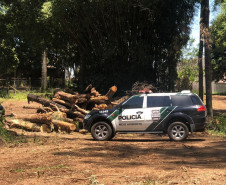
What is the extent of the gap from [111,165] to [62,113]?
8.07 metres

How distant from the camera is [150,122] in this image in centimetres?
1188

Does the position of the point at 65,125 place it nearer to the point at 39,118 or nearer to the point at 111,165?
the point at 39,118

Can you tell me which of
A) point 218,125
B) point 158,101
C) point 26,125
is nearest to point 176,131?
point 158,101

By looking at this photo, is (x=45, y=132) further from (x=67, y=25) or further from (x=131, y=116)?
(x=67, y=25)

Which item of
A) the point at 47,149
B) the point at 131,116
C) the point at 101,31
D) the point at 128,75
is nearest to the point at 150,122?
the point at 131,116

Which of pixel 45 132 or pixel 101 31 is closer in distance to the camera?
pixel 45 132

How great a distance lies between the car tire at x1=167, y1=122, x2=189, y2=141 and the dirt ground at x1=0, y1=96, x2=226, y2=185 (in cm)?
152

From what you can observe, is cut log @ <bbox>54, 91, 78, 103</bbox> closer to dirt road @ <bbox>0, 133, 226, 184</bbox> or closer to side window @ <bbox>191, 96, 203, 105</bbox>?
dirt road @ <bbox>0, 133, 226, 184</bbox>

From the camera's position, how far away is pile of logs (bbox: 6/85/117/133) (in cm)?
1412

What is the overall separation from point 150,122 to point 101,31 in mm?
11441

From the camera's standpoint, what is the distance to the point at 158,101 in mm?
12008

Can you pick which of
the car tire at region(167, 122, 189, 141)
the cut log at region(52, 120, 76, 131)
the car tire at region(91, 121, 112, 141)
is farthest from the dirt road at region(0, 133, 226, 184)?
the cut log at region(52, 120, 76, 131)

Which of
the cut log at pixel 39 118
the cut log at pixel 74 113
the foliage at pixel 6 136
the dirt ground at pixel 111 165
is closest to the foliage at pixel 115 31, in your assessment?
the cut log at pixel 74 113

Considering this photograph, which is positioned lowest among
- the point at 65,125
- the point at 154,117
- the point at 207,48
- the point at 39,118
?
the point at 65,125
